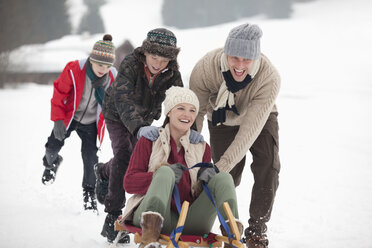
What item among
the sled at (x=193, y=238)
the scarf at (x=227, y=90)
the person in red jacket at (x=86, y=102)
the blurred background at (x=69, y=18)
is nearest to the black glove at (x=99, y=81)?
the person in red jacket at (x=86, y=102)

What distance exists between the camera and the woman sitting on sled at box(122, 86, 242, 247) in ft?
6.91

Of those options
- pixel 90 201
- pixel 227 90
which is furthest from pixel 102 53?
pixel 227 90

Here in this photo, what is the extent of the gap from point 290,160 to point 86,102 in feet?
14.1

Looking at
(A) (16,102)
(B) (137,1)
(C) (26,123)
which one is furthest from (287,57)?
(B) (137,1)

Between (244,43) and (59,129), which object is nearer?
(244,43)

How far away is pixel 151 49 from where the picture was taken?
2816mm

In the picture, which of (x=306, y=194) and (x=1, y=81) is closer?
(x=306, y=194)

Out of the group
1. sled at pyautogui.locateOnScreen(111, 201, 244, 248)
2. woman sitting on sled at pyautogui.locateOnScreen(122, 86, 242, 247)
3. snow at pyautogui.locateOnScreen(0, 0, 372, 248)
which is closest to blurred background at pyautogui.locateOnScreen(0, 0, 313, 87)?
snow at pyautogui.locateOnScreen(0, 0, 372, 248)

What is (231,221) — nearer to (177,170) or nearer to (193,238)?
(193,238)

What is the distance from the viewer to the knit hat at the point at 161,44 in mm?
2807

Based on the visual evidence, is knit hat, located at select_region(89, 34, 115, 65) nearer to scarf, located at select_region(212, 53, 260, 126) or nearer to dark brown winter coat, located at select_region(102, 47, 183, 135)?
dark brown winter coat, located at select_region(102, 47, 183, 135)

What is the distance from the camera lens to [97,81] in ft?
12.8

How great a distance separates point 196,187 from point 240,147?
488 millimetres

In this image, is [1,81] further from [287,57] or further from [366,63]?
[366,63]
